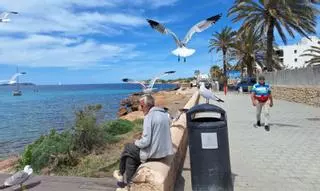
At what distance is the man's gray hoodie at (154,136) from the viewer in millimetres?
5680

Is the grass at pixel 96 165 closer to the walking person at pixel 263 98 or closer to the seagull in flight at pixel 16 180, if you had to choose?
the seagull in flight at pixel 16 180

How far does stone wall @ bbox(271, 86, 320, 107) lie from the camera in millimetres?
22750

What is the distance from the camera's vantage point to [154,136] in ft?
18.8

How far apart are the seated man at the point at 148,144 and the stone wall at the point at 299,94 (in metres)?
18.4

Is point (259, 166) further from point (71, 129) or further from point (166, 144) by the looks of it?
point (71, 129)

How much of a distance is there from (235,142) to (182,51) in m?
4.00

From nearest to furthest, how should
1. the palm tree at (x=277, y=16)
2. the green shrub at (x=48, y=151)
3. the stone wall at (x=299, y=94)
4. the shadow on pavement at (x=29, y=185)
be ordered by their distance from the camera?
the shadow on pavement at (x=29, y=185)
the green shrub at (x=48, y=151)
the stone wall at (x=299, y=94)
the palm tree at (x=277, y=16)

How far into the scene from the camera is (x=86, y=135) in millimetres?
11125

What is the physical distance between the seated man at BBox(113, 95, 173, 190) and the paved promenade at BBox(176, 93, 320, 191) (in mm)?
1018

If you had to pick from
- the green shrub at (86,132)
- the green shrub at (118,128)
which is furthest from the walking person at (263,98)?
the green shrub at (86,132)

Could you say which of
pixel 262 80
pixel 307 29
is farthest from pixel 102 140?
pixel 307 29

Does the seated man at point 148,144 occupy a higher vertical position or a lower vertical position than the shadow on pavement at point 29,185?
higher

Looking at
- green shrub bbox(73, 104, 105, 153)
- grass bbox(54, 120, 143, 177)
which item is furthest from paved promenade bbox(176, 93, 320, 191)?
green shrub bbox(73, 104, 105, 153)

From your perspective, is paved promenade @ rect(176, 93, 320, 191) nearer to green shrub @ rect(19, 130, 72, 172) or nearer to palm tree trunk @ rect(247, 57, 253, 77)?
green shrub @ rect(19, 130, 72, 172)
